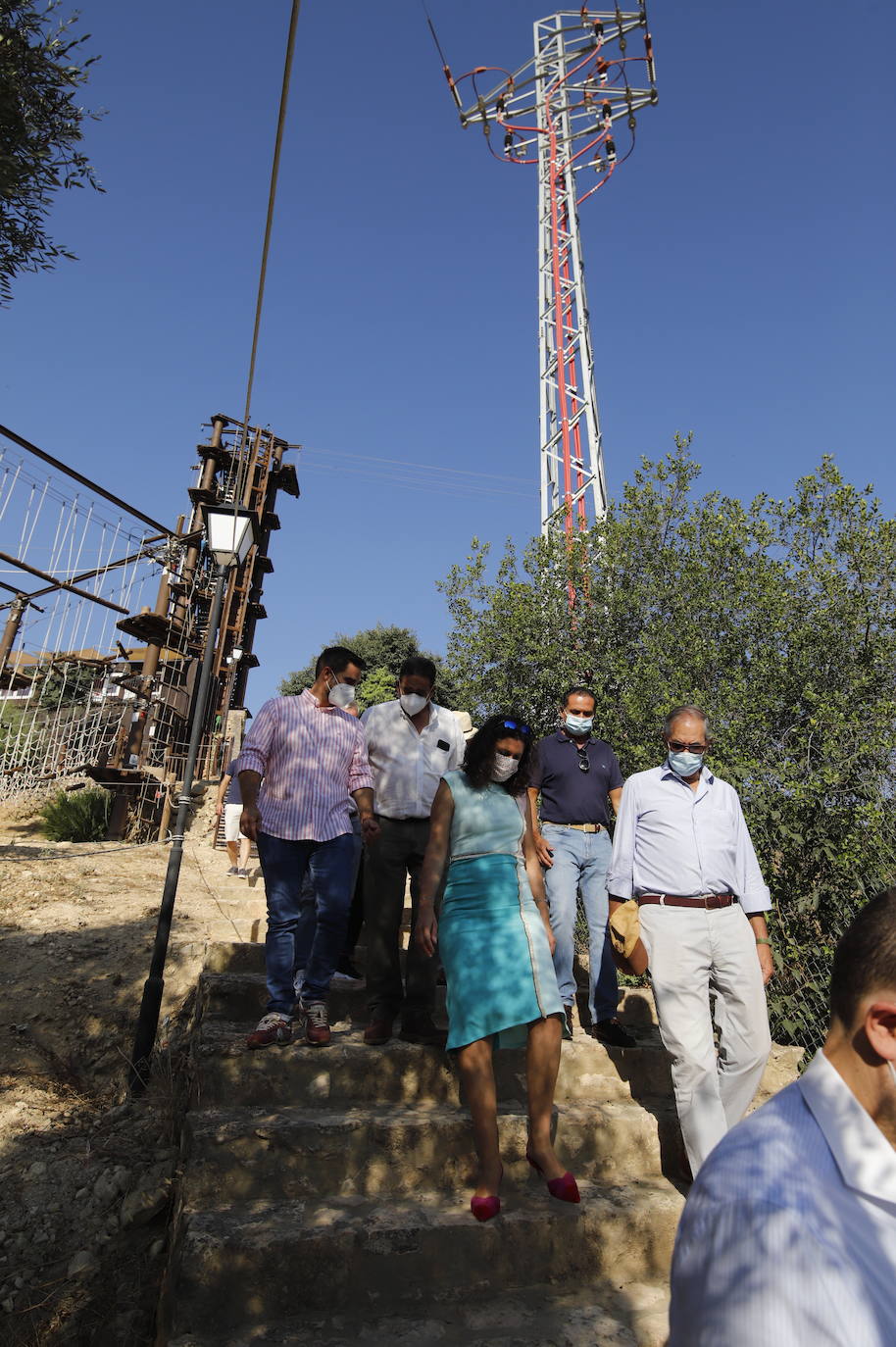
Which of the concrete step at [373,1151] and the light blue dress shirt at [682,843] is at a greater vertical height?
the light blue dress shirt at [682,843]

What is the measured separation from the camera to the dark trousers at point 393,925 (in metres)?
3.72

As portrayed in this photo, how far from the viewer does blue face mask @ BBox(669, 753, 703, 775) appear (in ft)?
11.7

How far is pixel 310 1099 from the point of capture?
3289mm

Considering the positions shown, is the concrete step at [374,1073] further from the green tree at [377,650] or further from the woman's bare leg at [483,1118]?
the green tree at [377,650]

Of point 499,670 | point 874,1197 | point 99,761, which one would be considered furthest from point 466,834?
point 499,670

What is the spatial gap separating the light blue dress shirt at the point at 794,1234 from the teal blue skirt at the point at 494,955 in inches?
80.7

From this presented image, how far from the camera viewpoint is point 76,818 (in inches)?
467

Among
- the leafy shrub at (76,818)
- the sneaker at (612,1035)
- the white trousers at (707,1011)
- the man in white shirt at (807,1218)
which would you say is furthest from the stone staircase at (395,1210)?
the leafy shrub at (76,818)

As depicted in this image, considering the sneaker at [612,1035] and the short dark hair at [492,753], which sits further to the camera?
the sneaker at [612,1035]

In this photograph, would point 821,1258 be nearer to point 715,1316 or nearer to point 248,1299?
point 715,1316

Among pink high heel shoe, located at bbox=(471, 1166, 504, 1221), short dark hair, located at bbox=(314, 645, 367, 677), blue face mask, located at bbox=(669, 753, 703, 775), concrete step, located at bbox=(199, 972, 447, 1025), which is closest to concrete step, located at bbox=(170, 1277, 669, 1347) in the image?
pink high heel shoe, located at bbox=(471, 1166, 504, 1221)

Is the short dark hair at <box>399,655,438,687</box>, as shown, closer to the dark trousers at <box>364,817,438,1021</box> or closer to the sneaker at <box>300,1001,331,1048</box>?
the dark trousers at <box>364,817,438,1021</box>

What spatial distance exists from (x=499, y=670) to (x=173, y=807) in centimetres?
692

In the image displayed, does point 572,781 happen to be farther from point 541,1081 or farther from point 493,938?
point 541,1081
